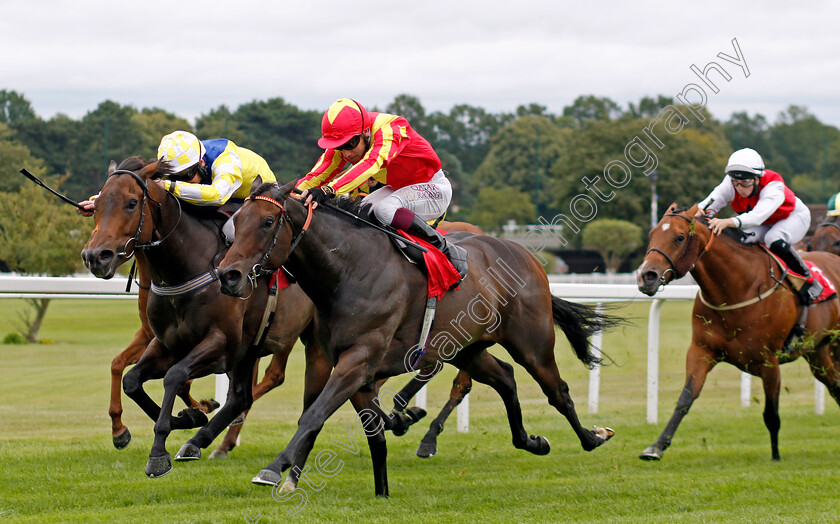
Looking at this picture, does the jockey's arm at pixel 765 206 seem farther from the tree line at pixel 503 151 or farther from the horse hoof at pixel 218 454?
the horse hoof at pixel 218 454

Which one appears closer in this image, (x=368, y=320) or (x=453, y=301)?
(x=368, y=320)

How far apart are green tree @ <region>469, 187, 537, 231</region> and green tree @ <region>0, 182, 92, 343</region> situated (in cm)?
1899

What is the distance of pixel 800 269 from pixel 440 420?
2.63m

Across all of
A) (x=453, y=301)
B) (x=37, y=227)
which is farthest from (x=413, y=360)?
(x=37, y=227)

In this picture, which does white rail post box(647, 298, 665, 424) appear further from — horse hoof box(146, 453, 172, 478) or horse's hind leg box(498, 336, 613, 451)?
horse hoof box(146, 453, 172, 478)

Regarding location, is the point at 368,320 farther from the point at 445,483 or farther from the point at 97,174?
the point at 97,174

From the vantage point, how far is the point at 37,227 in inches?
535

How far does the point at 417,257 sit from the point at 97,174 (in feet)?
59.1

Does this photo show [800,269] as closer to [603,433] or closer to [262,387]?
[603,433]

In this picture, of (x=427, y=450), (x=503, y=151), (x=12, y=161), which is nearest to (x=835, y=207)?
(x=427, y=450)

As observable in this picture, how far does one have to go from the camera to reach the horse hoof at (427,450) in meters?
6.14

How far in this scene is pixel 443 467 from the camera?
583 cm

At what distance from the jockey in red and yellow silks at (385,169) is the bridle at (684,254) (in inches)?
58.1

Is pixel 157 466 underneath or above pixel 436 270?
underneath
